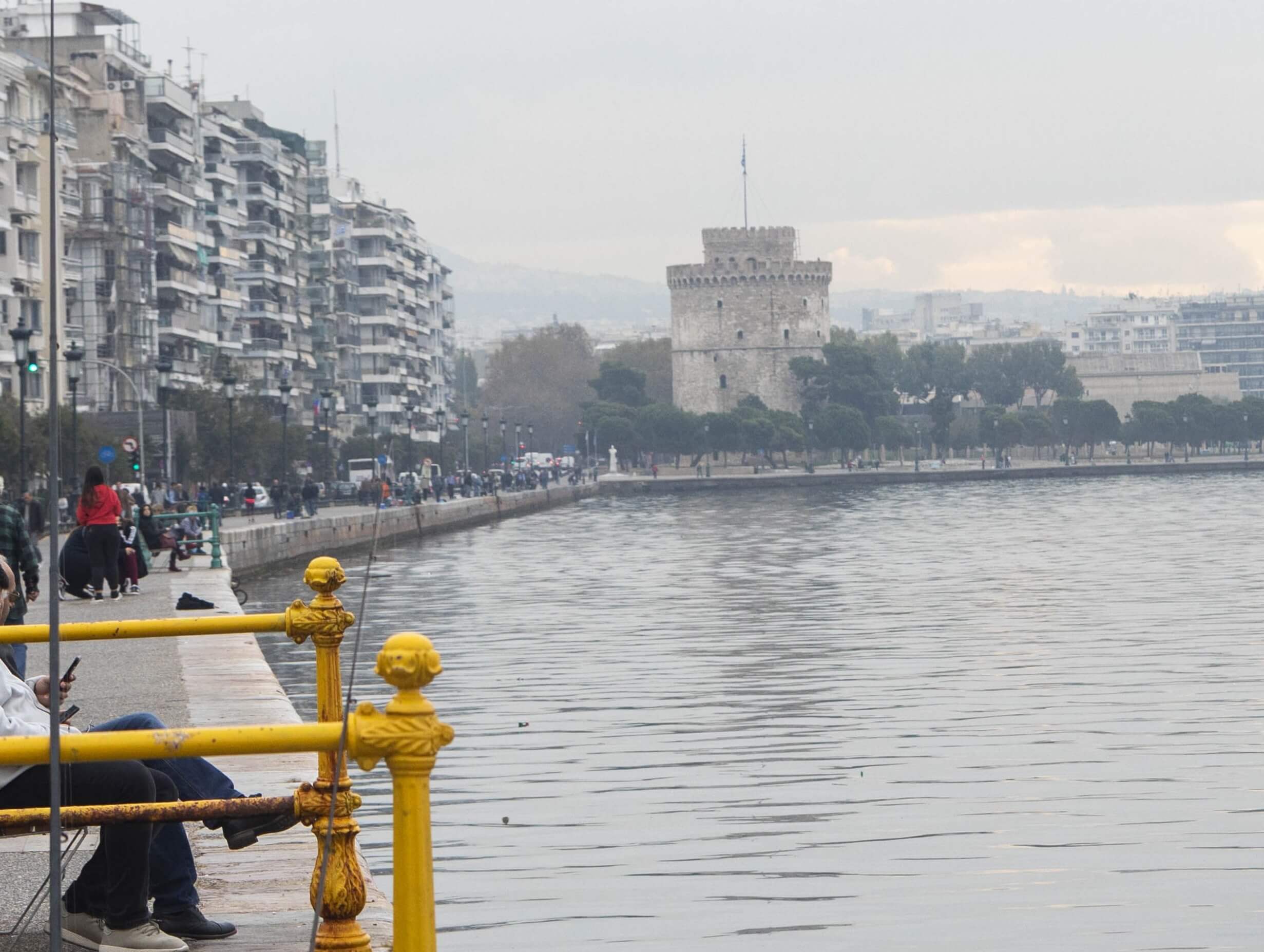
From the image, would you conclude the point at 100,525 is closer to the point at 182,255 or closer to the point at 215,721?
the point at 215,721

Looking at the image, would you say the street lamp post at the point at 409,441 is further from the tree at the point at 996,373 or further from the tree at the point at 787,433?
the tree at the point at 996,373

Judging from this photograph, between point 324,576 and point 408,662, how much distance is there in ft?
5.85

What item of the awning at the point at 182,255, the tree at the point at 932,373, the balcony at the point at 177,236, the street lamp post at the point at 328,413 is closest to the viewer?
the street lamp post at the point at 328,413

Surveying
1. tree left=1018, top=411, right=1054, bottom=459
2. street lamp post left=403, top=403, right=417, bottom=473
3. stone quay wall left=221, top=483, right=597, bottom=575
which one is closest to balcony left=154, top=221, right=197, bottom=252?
street lamp post left=403, top=403, right=417, bottom=473

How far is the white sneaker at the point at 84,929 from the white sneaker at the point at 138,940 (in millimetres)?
37

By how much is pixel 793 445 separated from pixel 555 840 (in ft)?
335

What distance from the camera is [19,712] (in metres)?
5.04

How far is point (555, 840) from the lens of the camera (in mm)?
8906

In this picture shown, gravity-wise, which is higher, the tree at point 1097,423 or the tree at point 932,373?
the tree at point 932,373

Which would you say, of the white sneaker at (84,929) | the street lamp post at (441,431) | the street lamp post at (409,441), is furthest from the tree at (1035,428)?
the white sneaker at (84,929)

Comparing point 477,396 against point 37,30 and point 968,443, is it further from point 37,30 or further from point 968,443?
point 37,30

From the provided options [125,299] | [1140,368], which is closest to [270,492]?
[125,299]

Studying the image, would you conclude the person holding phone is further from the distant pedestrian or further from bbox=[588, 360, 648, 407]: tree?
bbox=[588, 360, 648, 407]: tree

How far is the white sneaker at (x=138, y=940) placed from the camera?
15.7 ft
